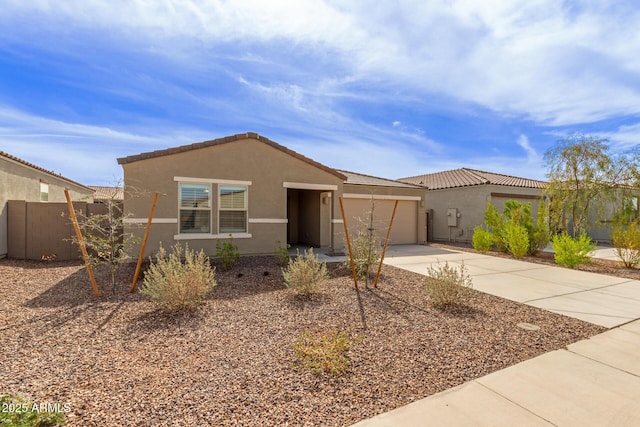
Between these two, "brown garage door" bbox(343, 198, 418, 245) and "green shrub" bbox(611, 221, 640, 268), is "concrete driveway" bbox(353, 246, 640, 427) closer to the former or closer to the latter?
"green shrub" bbox(611, 221, 640, 268)

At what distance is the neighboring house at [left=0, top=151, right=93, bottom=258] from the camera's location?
10148 millimetres

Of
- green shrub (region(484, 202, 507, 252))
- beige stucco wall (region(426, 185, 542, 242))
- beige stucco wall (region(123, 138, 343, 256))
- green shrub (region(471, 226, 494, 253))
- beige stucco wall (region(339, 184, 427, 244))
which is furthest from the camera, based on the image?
beige stucco wall (region(426, 185, 542, 242))

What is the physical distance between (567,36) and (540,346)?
799cm

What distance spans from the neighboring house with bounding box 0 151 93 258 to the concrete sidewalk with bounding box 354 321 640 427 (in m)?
8.32

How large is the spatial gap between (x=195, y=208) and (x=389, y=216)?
9191mm

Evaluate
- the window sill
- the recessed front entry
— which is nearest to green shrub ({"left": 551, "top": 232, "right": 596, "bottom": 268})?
the recessed front entry

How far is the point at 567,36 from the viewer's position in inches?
321

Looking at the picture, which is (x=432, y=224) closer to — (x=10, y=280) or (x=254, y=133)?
(x=254, y=133)

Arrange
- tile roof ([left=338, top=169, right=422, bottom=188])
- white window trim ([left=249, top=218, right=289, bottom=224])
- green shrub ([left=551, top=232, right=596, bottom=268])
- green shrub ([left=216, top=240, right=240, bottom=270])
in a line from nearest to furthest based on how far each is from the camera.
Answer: green shrub ([left=216, top=240, right=240, bottom=270]) → green shrub ([left=551, top=232, right=596, bottom=268]) → white window trim ([left=249, top=218, right=289, bottom=224]) → tile roof ([left=338, top=169, right=422, bottom=188])

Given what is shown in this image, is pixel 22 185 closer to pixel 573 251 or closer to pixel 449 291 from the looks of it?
pixel 449 291

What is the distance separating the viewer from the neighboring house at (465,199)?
1794 centimetres

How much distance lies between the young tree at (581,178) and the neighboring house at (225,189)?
972cm

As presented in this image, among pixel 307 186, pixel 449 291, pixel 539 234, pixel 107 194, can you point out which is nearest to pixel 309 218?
pixel 307 186

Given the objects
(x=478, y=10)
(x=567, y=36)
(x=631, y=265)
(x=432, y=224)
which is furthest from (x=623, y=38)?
(x=432, y=224)
